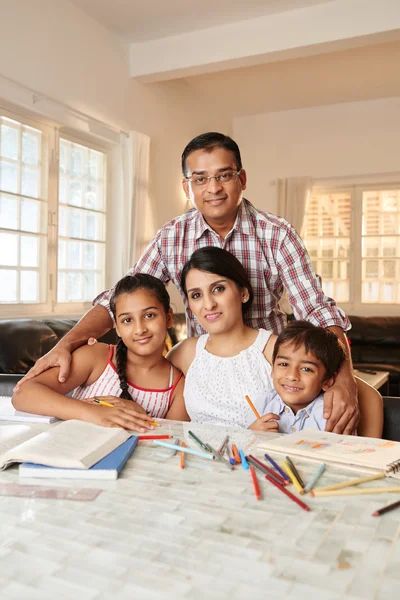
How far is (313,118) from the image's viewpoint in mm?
6297

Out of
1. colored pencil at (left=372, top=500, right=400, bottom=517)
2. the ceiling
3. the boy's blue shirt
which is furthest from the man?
the ceiling

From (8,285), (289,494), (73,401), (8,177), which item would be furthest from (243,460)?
(8,177)

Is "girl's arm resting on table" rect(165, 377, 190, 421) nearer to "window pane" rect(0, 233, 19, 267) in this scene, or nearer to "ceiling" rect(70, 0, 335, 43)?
"window pane" rect(0, 233, 19, 267)

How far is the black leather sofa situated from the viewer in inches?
69.9

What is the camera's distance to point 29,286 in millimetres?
3891

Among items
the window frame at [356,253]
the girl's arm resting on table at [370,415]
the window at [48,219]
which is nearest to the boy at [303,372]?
the girl's arm resting on table at [370,415]

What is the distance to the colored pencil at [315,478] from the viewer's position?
80 cm

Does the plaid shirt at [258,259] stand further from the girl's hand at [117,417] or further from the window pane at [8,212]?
the window pane at [8,212]

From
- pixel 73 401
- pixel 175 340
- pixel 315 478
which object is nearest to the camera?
pixel 315 478

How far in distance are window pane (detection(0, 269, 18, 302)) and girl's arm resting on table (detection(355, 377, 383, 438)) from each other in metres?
2.85

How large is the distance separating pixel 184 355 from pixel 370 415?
60cm

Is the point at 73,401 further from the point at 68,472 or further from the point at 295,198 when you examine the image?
the point at 295,198

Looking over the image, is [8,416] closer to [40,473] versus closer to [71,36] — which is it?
[40,473]

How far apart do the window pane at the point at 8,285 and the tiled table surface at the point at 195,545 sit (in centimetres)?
302
